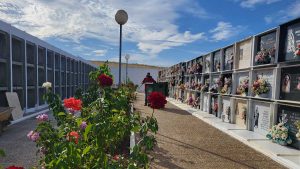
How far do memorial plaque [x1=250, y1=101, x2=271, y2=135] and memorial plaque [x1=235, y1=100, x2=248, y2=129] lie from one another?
0.44 metres

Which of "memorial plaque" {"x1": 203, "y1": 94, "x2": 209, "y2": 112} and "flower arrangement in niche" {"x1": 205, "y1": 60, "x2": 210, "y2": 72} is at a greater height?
"flower arrangement in niche" {"x1": 205, "y1": 60, "x2": 210, "y2": 72}

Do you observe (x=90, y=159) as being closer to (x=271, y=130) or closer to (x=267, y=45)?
(x=271, y=130)

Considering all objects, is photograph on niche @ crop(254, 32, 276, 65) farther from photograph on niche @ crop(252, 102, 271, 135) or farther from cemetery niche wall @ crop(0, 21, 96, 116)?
cemetery niche wall @ crop(0, 21, 96, 116)

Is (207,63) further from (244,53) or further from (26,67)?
(26,67)

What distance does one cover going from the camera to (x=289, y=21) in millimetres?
7305

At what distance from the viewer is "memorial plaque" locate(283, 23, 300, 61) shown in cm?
695

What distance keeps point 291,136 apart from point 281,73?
71.6 inches

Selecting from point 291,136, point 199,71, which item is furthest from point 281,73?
point 199,71

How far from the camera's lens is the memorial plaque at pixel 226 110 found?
36.3 ft

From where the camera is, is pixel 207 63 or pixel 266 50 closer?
pixel 266 50

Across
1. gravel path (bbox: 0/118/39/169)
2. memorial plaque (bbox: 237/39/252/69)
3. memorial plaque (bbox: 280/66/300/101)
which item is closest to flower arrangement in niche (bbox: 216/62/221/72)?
memorial plaque (bbox: 237/39/252/69)

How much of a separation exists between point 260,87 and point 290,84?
3.89 ft

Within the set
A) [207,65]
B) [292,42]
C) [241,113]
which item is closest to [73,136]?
[292,42]

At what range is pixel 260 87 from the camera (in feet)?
27.3
